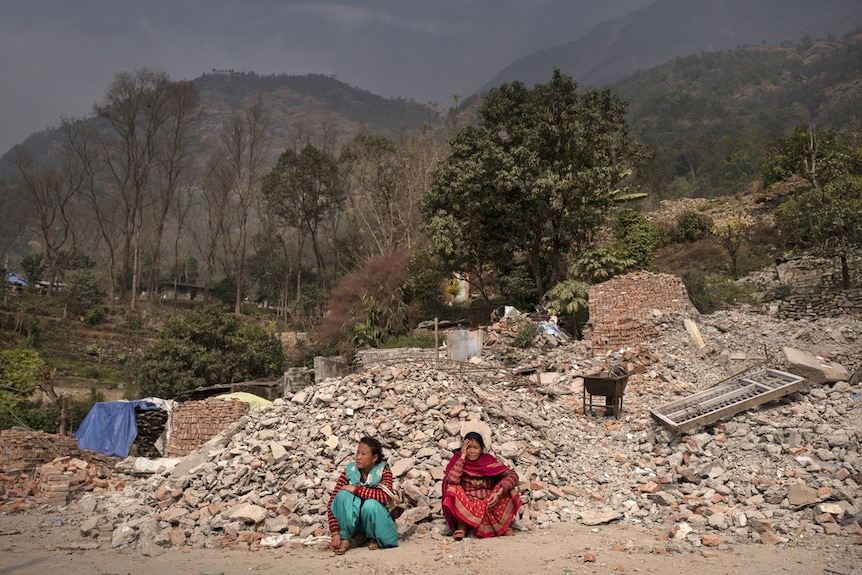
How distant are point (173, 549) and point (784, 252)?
19.1 meters

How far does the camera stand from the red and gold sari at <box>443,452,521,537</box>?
16.0ft

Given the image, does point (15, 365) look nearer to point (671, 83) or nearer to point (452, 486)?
point (452, 486)

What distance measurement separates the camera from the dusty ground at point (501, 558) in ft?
13.6

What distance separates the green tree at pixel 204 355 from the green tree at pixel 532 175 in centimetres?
602

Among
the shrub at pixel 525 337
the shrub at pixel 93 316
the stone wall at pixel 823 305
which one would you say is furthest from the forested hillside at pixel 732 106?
the shrub at pixel 93 316

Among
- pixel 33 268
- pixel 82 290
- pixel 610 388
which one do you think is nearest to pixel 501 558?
pixel 610 388

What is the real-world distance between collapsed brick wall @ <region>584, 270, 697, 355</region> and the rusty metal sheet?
449cm

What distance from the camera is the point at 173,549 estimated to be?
535 cm

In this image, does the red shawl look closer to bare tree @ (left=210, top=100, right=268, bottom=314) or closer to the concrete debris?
the concrete debris

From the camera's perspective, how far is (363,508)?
4.72 m

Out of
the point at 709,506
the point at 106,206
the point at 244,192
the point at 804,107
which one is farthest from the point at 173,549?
the point at 804,107

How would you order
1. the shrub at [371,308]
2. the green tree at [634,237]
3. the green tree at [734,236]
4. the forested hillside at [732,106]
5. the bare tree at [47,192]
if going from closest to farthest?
the shrub at [371,308], the green tree at [734,236], the green tree at [634,237], the bare tree at [47,192], the forested hillside at [732,106]

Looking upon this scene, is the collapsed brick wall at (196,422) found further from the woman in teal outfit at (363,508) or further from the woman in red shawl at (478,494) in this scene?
the woman in red shawl at (478,494)

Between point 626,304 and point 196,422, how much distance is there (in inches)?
349
